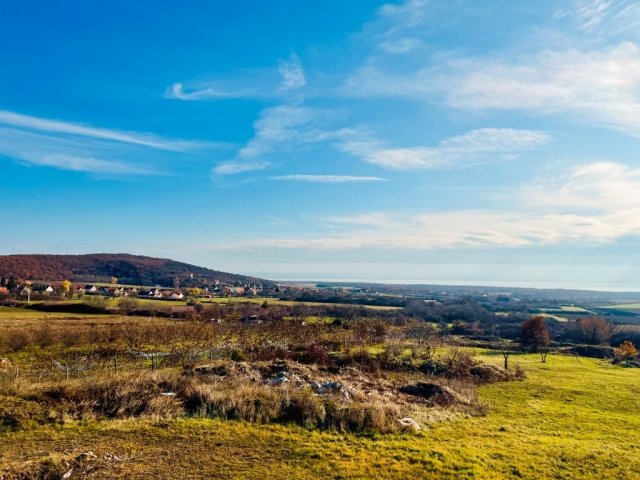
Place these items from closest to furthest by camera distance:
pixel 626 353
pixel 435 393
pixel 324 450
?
pixel 324 450 → pixel 435 393 → pixel 626 353

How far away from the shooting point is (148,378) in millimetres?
20875

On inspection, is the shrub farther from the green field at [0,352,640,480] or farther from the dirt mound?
the green field at [0,352,640,480]

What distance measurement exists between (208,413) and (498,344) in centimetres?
7024

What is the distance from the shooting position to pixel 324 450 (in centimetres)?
1491

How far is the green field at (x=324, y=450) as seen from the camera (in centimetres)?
1315

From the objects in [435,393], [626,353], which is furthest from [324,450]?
[626,353]

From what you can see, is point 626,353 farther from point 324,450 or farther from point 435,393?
point 324,450

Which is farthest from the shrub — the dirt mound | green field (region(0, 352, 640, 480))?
green field (region(0, 352, 640, 480))

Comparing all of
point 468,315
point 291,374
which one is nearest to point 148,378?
point 291,374

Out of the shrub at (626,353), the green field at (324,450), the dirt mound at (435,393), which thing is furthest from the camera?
the shrub at (626,353)

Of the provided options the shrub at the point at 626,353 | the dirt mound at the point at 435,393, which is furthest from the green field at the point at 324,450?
the shrub at the point at 626,353

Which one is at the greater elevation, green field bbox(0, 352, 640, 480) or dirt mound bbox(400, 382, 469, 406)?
green field bbox(0, 352, 640, 480)

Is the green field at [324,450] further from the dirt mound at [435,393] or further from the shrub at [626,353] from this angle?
the shrub at [626,353]

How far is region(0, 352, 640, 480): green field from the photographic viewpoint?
1315 centimetres
